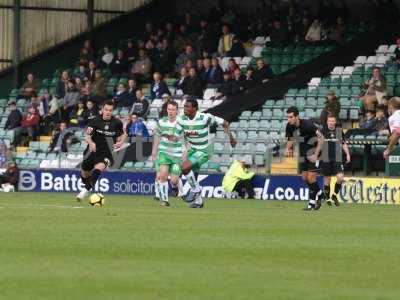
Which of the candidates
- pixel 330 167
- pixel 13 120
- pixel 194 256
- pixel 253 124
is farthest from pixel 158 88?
pixel 194 256

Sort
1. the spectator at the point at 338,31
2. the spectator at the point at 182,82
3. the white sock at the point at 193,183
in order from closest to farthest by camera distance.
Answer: the white sock at the point at 193,183 → the spectator at the point at 182,82 → the spectator at the point at 338,31

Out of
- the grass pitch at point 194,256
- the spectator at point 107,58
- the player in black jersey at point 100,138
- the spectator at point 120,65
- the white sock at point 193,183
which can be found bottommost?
the grass pitch at point 194,256

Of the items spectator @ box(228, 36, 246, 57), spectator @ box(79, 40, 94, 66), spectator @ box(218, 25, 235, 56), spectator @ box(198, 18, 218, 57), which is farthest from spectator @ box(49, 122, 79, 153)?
spectator @ box(79, 40, 94, 66)

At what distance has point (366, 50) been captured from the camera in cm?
3728

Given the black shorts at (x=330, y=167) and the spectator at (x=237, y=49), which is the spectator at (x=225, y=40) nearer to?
the spectator at (x=237, y=49)

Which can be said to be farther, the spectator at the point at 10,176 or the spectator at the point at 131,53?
the spectator at the point at 131,53

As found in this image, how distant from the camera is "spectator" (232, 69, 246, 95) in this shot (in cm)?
3631

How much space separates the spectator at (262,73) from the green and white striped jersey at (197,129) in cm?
1164

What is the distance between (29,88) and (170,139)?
1519cm

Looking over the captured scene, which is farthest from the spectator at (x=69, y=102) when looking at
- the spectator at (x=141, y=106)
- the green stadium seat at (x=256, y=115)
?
the green stadium seat at (x=256, y=115)

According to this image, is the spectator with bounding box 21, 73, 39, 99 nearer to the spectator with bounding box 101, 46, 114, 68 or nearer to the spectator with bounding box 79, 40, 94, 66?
the spectator with bounding box 79, 40, 94, 66

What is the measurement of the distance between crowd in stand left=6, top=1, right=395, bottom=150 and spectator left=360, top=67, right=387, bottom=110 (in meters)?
4.35

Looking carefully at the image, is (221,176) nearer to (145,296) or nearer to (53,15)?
(53,15)

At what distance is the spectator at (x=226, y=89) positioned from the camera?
120 feet
